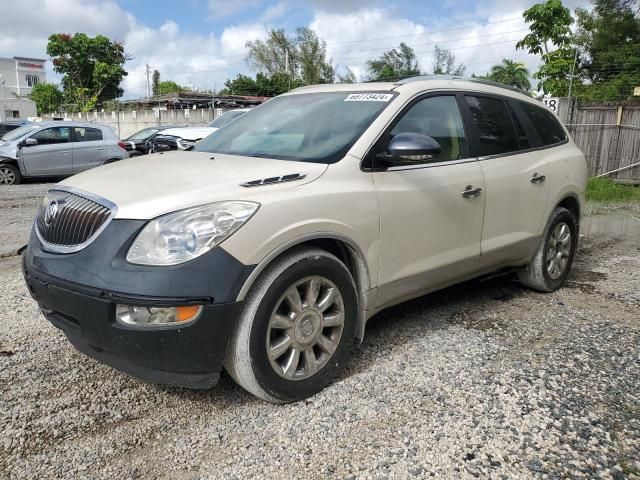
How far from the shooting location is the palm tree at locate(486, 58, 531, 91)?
42875 millimetres

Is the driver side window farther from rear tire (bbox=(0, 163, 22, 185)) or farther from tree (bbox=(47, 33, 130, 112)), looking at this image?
tree (bbox=(47, 33, 130, 112))

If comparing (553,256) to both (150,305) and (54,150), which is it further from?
(54,150)

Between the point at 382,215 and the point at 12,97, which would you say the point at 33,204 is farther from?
the point at 12,97

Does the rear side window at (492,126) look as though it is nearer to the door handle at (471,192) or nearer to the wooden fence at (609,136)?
the door handle at (471,192)

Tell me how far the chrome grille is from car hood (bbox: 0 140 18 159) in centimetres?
1174

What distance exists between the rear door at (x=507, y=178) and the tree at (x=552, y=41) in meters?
17.5

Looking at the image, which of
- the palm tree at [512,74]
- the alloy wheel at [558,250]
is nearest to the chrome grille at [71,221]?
the alloy wheel at [558,250]

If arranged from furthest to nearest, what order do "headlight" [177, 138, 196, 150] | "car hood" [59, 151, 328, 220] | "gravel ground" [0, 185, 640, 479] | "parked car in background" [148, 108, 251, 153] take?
1. "parked car in background" [148, 108, 251, 153]
2. "headlight" [177, 138, 196, 150]
3. "car hood" [59, 151, 328, 220]
4. "gravel ground" [0, 185, 640, 479]

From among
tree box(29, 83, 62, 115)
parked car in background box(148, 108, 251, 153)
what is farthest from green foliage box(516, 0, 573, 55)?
tree box(29, 83, 62, 115)

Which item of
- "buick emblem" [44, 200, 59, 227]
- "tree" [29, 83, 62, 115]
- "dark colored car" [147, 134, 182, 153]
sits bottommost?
"dark colored car" [147, 134, 182, 153]

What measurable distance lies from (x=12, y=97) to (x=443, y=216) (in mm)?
70134

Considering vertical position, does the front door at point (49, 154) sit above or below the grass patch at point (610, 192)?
above

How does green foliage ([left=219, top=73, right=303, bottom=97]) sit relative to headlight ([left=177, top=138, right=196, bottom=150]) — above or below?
above

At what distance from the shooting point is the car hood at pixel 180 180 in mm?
2705
